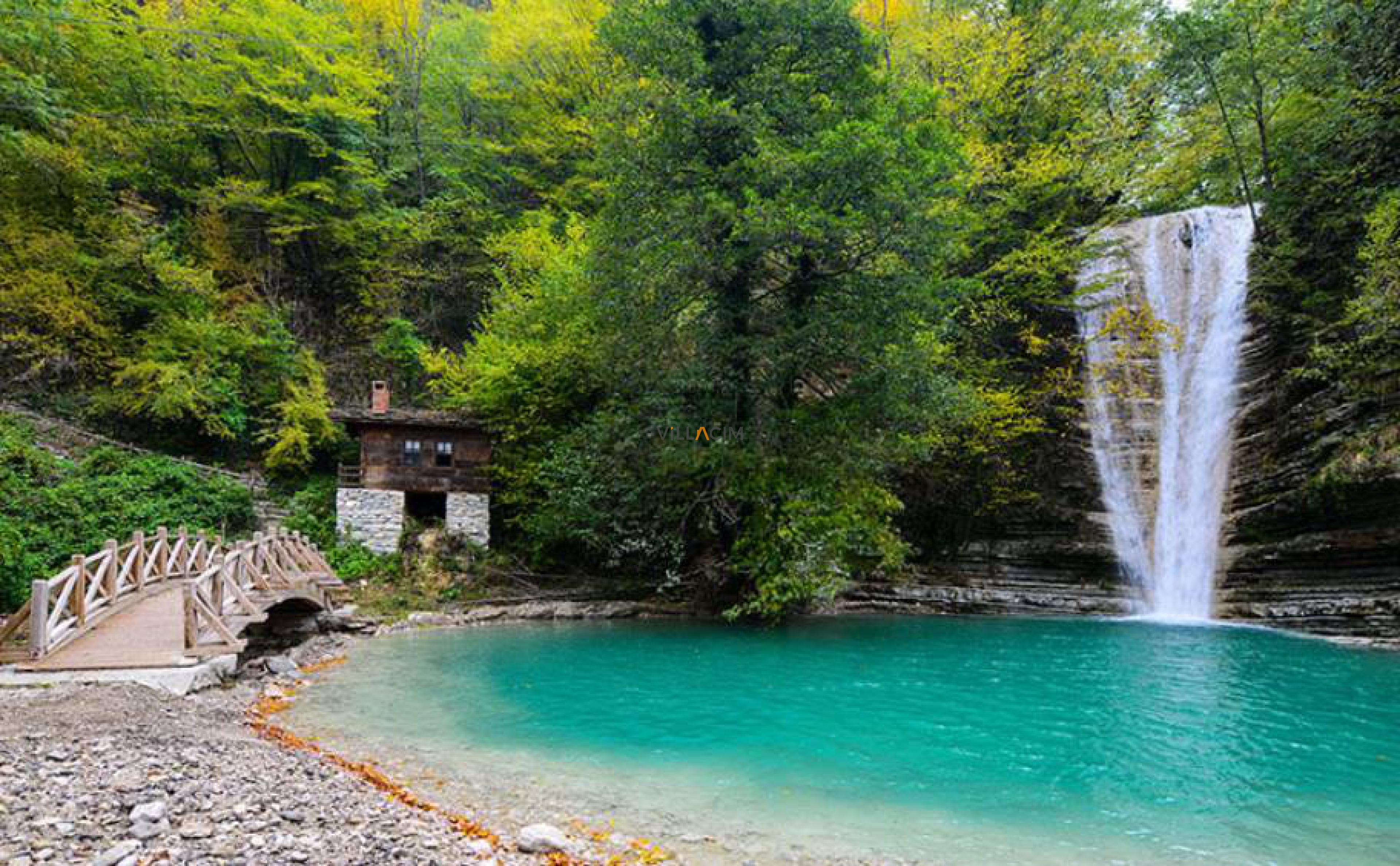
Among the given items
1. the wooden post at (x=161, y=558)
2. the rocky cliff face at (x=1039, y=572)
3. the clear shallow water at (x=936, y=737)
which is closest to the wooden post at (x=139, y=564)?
the wooden post at (x=161, y=558)

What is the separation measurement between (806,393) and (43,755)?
593 inches

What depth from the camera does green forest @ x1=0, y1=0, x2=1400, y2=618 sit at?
14.3m

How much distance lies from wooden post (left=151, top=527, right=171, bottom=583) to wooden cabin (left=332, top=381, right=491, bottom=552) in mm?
7364

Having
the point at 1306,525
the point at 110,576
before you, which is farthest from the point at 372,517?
the point at 1306,525

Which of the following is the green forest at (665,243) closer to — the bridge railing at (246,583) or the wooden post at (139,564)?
the wooden post at (139,564)

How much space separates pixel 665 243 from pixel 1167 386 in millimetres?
14943

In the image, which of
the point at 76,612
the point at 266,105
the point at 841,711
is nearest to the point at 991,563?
the point at 841,711

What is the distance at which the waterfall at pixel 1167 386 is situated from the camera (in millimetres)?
17344

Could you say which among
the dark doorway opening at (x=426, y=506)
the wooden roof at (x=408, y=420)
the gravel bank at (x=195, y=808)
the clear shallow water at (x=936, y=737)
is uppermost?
the wooden roof at (x=408, y=420)

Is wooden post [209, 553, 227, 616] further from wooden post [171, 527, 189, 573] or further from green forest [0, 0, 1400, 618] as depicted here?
green forest [0, 0, 1400, 618]

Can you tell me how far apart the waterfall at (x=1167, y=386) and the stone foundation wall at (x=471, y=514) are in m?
16.9

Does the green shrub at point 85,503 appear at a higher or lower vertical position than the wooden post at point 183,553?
higher

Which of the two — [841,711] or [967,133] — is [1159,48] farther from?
[841,711]

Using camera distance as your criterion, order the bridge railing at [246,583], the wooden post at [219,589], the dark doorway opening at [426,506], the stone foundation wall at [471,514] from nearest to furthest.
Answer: the bridge railing at [246,583] → the wooden post at [219,589] → the stone foundation wall at [471,514] → the dark doorway opening at [426,506]
